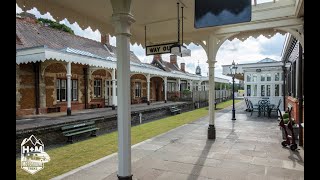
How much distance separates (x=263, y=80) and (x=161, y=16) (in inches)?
530

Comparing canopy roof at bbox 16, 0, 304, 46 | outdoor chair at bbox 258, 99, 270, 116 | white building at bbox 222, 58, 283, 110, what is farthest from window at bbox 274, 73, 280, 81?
canopy roof at bbox 16, 0, 304, 46

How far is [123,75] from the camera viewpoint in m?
3.40

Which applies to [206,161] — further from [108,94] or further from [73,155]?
[108,94]

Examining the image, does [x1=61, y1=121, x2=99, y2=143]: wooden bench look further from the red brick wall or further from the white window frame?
the white window frame

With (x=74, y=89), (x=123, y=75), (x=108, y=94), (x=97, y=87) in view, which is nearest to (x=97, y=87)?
(x=97, y=87)

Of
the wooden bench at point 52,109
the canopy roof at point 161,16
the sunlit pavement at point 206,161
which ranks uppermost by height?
the canopy roof at point 161,16

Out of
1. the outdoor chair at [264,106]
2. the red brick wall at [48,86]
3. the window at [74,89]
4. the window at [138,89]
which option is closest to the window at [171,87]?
the window at [138,89]

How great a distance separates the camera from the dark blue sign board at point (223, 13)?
9.78 ft

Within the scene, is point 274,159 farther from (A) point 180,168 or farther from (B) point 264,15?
(B) point 264,15

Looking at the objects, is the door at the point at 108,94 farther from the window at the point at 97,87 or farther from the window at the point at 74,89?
the window at the point at 74,89

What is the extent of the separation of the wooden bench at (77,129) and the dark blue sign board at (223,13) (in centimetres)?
718

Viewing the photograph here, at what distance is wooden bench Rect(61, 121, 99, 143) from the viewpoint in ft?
27.6
